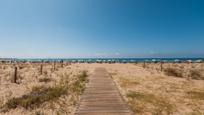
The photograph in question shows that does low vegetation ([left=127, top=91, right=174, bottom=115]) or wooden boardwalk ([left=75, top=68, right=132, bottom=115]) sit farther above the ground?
wooden boardwalk ([left=75, top=68, right=132, bottom=115])

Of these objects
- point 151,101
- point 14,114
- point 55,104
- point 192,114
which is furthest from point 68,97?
point 192,114

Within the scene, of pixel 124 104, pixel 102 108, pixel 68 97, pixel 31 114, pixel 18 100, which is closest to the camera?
pixel 31 114

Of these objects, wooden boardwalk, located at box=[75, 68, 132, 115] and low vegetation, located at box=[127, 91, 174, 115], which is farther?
low vegetation, located at box=[127, 91, 174, 115]

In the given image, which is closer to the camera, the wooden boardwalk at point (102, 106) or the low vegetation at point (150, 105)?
the wooden boardwalk at point (102, 106)

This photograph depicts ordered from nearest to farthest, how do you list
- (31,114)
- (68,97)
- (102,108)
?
(31,114)
(102,108)
(68,97)

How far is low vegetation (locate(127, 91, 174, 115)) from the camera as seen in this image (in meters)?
7.22

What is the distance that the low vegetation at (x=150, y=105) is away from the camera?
722 cm

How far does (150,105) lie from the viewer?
8.07 m

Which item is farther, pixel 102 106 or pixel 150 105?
pixel 150 105

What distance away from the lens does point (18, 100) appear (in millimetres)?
8430

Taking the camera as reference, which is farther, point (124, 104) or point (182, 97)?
point (182, 97)

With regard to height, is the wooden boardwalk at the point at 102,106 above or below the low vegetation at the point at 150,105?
above

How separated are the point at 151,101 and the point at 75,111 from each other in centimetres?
389

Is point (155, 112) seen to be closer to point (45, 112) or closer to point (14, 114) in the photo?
point (45, 112)
